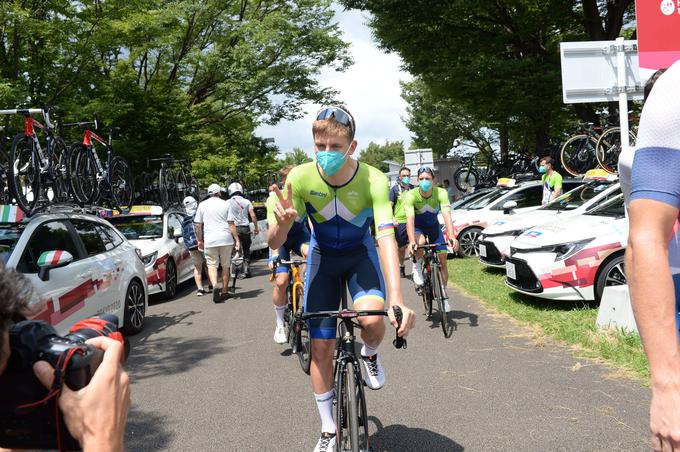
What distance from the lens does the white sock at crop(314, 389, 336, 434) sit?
3.61 metres

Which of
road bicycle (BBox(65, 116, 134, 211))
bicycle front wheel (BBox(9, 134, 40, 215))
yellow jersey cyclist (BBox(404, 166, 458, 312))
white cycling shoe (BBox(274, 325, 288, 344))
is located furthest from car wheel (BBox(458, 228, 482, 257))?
bicycle front wheel (BBox(9, 134, 40, 215))

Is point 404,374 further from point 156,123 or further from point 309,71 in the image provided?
point 309,71

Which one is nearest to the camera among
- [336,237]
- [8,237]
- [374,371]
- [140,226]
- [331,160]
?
[331,160]

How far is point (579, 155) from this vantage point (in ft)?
50.6

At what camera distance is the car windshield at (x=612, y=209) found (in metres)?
8.21

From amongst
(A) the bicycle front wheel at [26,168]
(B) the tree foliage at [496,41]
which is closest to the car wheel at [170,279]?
(A) the bicycle front wheel at [26,168]

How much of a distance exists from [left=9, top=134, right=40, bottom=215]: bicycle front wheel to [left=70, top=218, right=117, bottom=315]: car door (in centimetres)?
89

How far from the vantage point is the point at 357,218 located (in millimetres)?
3775

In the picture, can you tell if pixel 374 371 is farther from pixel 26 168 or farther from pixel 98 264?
pixel 26 168

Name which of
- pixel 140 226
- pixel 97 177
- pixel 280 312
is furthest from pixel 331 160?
pixel 140 226

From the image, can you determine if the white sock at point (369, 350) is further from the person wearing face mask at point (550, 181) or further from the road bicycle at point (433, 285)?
the person wearing face mask at point (550, 181)

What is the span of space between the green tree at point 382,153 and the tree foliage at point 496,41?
9345 cm

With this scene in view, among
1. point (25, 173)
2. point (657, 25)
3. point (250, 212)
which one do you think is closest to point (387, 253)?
point (657, 25)

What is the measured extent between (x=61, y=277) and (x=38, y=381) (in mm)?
5205
